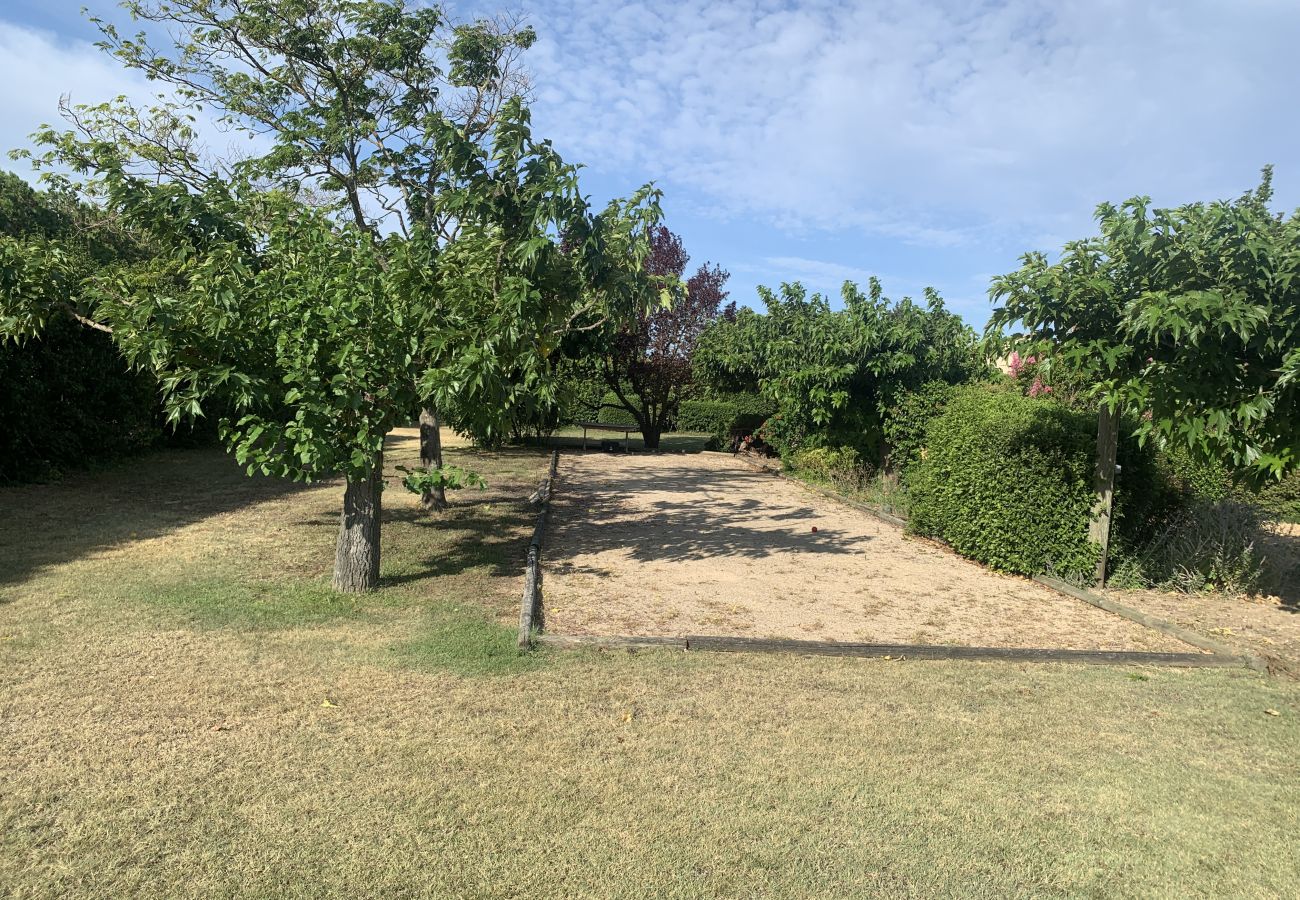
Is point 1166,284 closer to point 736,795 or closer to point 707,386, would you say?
point 736,795

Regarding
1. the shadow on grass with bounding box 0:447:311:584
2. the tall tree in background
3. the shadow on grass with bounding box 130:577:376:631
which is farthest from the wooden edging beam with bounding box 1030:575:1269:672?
the tall tree in background

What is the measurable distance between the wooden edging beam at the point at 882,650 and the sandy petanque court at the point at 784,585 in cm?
27

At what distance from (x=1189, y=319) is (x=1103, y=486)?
8.40 ft

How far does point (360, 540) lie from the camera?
6875mm

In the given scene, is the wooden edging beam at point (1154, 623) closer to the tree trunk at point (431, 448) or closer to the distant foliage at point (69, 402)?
the tree trunk at point (431, 448)

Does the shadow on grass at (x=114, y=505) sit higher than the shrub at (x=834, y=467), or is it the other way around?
the shrub at (x=834, y=467)

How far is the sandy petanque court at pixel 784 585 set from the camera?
6.36 m

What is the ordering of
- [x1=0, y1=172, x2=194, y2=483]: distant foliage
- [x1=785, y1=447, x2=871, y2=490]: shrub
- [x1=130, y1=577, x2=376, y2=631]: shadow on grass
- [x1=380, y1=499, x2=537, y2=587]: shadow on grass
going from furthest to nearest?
[x1=785, y1=447, x2=871, y2=490]: shrub, [x1=0, y1=172, x2=194, y2=483]: distant foliage, [x1=380, y1=499, x2=537, y2=587]: shadow on grass, [x1=130, y1=577, x2=376, y2=631]: shadow on grass

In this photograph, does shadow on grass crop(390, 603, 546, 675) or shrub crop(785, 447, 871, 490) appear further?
shrub crop(785, 447, 871, 490)

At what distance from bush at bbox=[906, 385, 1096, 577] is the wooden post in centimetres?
8

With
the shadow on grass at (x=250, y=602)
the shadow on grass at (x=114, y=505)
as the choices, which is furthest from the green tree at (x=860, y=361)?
the shadow on grass at (x=250, y=602)

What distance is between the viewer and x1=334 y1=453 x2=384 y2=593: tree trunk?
6867mm

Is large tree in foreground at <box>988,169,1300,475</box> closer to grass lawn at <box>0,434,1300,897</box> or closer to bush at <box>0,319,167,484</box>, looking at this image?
grass lawn at <box>0,434,1300,897</box>

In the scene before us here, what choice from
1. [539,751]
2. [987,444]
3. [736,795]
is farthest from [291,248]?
[987,444]
